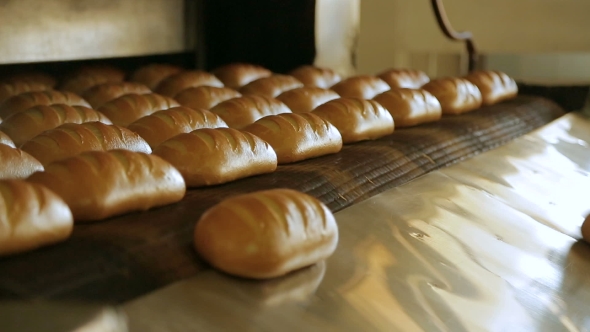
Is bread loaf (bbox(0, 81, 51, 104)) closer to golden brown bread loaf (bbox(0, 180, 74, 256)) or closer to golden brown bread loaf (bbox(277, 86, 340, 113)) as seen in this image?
golden brown bread loaf (bbox(277, 86, 340, 113))

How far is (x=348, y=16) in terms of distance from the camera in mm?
3861

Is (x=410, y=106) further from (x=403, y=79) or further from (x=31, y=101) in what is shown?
(x=31, y=101)

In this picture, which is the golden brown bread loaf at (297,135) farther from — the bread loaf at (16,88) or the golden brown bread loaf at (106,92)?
the bread loaf at (16,88)

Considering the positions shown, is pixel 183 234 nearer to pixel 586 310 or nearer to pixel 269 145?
pixel 269 145

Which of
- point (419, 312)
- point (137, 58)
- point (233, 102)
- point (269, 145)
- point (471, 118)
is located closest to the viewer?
point (419, 312)

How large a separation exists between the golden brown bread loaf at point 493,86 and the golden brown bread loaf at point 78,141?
1884 millimetres

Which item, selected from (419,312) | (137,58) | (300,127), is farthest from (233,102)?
(137,58)

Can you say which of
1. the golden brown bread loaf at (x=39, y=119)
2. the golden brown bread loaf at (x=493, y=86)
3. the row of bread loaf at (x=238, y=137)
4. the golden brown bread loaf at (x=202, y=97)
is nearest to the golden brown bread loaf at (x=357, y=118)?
the row of bread loaf at (x=238, y=137)

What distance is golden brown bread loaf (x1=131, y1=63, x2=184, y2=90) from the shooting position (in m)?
3.05

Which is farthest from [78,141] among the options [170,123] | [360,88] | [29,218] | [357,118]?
[360,88]

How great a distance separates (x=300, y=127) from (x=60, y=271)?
959 mm

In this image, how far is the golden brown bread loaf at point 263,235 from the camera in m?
1.12

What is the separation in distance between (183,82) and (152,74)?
368mm

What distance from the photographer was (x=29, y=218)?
3.51 feet
